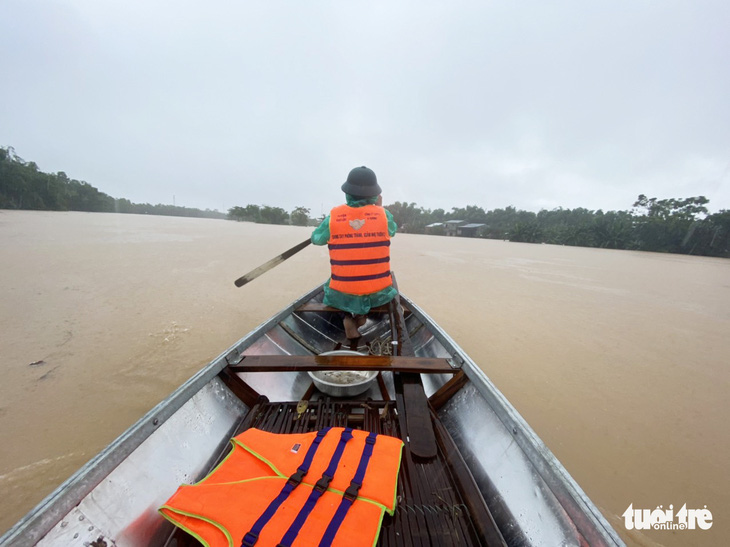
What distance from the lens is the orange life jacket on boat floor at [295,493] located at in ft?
3.28

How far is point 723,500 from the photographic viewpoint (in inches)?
78.9

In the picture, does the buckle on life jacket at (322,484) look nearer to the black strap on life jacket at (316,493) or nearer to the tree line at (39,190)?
the black strap on life jacket at (316,493)

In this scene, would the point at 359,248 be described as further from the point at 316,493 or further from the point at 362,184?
the point at 316,493

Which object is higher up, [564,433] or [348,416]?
[348,416]

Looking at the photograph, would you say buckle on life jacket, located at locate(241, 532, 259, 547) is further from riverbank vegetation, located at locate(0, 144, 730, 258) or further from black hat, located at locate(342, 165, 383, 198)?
riverbank vegetation, located at locate(0, 144, 730, 258)

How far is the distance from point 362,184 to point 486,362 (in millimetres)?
2836

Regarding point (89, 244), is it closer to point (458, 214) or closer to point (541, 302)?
point (541, 302)

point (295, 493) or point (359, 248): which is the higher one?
point (359, 248)

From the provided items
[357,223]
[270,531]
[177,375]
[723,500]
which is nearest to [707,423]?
[723,500]

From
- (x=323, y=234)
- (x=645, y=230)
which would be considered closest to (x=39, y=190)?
(x=323, y=234)

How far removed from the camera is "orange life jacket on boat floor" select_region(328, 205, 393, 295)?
2.69 meters

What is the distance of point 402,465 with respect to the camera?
1.43 meters

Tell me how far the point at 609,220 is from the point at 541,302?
40.5m

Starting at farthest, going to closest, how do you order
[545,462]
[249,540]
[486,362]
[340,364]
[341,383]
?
[486,362] → [341,383] → [340,364] → [545,462] → [249,540]
